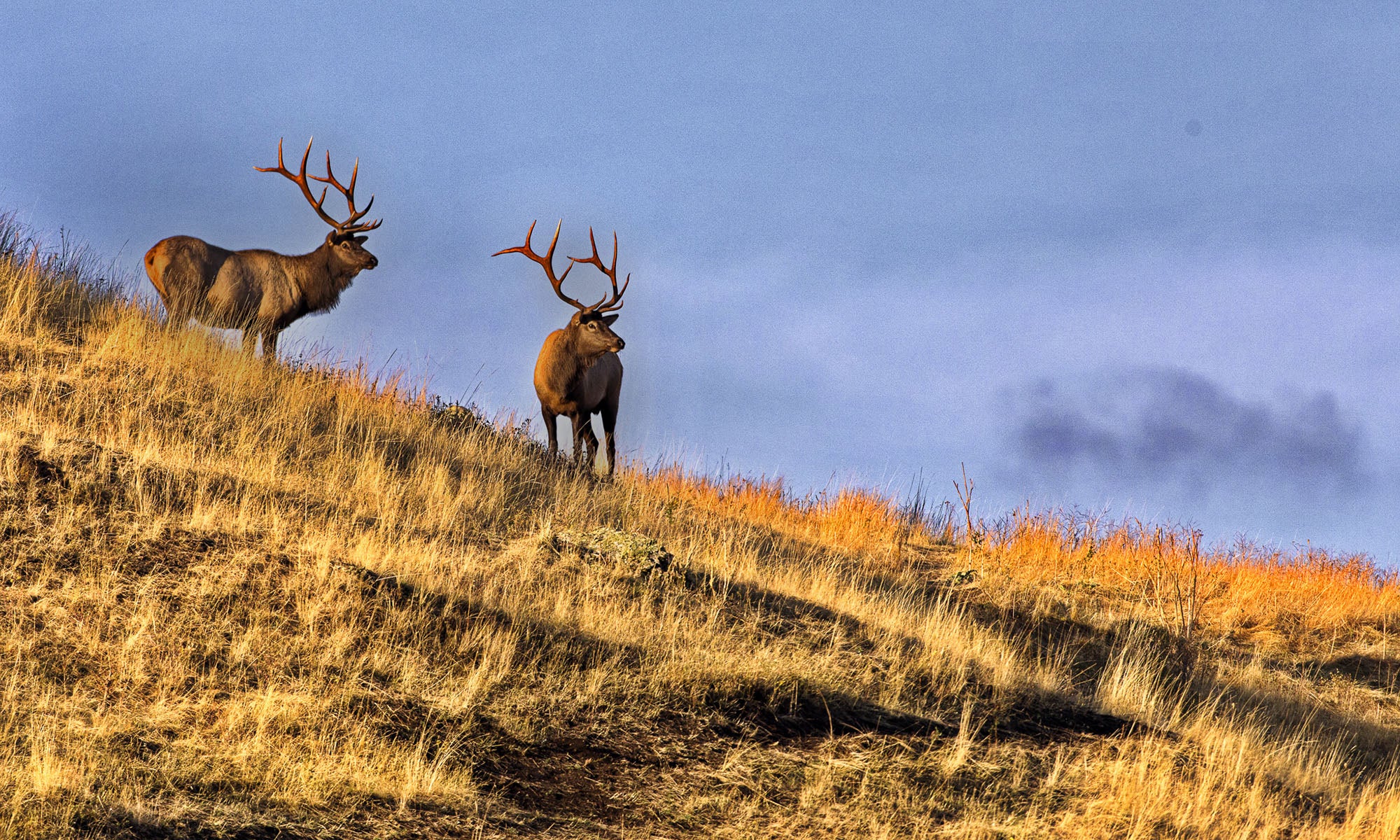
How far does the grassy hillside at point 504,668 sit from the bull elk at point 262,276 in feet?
3.83

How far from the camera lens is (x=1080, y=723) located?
853 cm

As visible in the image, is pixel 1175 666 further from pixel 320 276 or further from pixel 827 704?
pixel 320 276

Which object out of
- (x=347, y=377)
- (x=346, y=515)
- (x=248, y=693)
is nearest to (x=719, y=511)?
(x=347, y=377)

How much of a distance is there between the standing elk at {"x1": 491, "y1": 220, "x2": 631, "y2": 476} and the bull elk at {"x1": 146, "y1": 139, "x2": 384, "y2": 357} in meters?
2.07

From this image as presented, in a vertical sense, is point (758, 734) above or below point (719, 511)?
below

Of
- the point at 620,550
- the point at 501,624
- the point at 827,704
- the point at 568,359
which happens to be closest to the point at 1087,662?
the point at 827,704

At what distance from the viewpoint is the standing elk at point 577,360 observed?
15.1m

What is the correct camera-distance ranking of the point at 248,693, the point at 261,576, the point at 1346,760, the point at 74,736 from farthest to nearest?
the point at 1346,760 → the point at 261,576 → the point at 248,693 → the point at 74,736

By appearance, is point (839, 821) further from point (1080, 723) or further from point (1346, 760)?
point (1346, 760)

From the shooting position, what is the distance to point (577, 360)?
15.2 meters

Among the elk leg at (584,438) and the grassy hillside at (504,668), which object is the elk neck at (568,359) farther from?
the grassy hillside at (504,668)

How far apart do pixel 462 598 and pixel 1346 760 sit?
735 centimetres

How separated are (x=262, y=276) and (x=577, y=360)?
424cm

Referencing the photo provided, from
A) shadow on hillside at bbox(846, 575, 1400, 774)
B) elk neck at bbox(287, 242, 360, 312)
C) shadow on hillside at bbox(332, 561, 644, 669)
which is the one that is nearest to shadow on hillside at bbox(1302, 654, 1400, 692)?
shadow on hillside at bbox(846, 575, 1400, 774)
